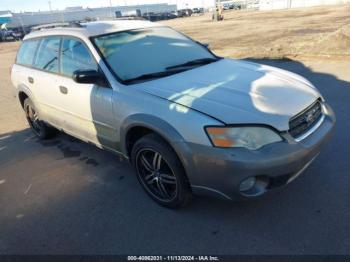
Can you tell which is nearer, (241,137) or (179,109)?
(241,137)

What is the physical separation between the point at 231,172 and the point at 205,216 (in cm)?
74

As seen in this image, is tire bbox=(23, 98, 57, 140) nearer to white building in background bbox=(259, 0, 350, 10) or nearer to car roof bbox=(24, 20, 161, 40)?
car roof bbox=(24, 20, 161, 40)

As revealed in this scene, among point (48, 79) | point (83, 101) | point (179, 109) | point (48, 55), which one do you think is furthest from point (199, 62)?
point (48, 55)

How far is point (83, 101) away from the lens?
4027mm

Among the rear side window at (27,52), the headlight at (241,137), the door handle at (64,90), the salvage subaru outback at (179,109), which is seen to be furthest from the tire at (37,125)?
the headlight at (241,137)

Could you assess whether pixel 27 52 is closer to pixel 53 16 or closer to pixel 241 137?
pixel 241 137

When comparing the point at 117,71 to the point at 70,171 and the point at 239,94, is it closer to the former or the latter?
the point at 239,94

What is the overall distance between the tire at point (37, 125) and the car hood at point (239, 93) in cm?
280

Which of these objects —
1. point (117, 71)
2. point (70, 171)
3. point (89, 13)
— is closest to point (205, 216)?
point (117, 71)

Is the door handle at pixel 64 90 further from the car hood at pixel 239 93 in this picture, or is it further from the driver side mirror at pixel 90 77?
the car hood at pixel 239 93

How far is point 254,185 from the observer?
9.33 ft

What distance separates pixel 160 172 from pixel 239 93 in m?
1.07

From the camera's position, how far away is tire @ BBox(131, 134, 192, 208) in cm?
311

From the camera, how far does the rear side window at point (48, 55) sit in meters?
4.62
